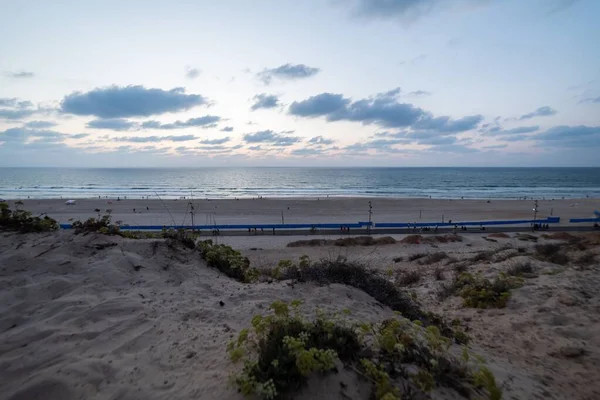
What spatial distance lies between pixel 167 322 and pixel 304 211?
107 ft

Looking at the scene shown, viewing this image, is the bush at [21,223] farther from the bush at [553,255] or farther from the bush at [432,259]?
the bush at [553,255]

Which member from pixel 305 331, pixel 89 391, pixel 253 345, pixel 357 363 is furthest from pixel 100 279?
pixel 357 363

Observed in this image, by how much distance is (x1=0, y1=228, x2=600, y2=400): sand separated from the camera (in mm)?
2781

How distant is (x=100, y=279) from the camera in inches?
189

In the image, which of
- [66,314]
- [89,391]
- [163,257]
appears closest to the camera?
[89,391]

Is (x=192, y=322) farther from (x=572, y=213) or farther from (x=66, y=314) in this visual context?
(x=572, y=213)

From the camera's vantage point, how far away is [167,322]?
3.89m

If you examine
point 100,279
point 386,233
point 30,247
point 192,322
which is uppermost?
point 30,247

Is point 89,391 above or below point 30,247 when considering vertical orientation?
below

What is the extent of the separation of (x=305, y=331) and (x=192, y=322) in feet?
5.74

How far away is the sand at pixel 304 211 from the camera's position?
2999 cm

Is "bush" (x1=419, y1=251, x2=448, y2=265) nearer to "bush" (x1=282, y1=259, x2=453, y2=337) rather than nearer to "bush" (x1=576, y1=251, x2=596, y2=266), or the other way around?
"bush" (x1=576, y1=251, x2=596, y2=266)

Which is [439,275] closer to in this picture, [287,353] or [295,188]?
[287,353]

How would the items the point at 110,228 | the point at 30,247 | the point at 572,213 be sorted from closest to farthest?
1. the point at 30,247
2. the point at 110,228
3. the point at 572,213
